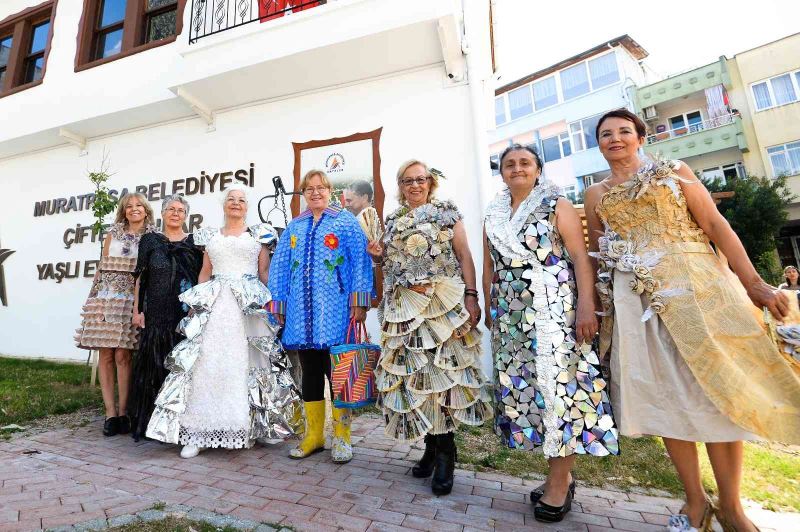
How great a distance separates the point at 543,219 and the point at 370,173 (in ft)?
12.4

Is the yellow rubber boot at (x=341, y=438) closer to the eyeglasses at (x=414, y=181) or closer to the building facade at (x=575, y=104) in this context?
the eyeglasses at (x=414, y=181)

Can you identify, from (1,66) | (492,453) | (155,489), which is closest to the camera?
(155,489)

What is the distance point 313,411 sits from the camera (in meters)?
3.02

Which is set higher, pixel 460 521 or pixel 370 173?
pixel 370 173

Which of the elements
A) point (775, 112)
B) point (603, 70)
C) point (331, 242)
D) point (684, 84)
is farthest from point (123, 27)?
point (775, 112)

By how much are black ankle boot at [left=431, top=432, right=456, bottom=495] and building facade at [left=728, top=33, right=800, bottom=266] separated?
2107 centimetres

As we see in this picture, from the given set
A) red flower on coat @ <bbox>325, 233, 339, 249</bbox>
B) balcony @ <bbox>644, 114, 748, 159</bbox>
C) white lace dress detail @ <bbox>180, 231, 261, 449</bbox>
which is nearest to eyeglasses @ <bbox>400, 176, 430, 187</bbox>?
red flower on coat @ <bbox>325, 233, 339, 249</bbox>

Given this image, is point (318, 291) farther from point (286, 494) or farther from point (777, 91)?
point (777, 91)

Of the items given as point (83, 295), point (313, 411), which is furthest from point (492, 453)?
point (83, 295)

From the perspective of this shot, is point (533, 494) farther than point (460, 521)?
Yes

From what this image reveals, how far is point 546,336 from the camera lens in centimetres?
210

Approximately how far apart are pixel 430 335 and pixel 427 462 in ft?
2.89

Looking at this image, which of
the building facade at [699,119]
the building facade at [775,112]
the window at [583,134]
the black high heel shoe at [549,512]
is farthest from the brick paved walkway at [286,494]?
the window at [583,134]

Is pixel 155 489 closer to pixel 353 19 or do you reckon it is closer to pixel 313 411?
pixel 313 411
